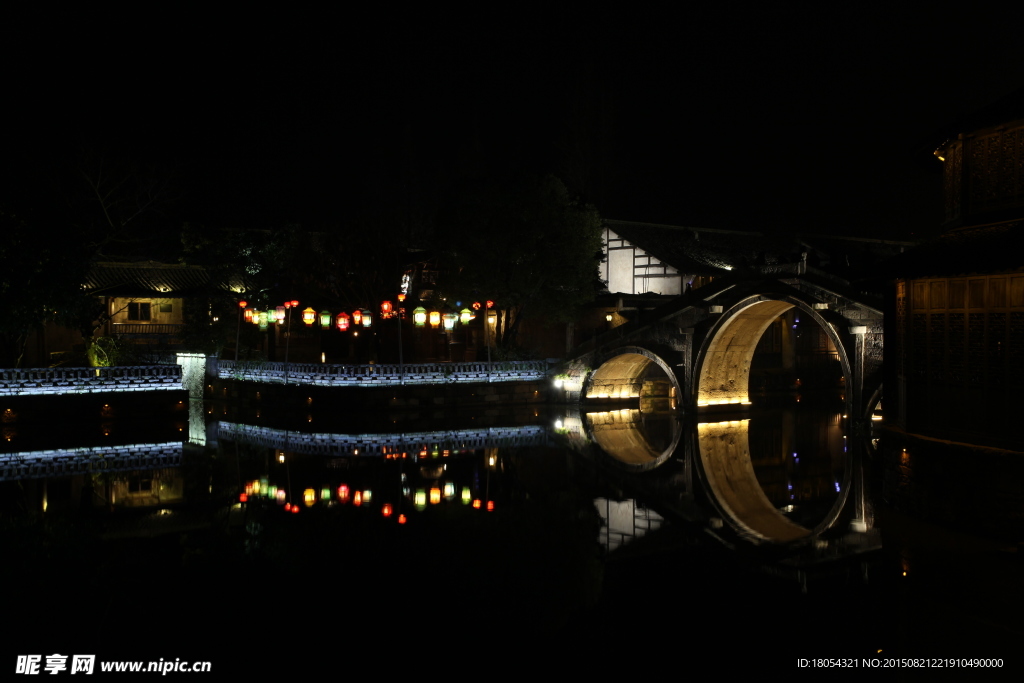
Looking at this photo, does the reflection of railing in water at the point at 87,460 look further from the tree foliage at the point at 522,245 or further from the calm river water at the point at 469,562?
the tree foliage at the point at 522,245

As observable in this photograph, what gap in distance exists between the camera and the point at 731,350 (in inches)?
1204

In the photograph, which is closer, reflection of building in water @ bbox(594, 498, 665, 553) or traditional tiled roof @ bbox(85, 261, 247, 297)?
reflection of building in water @ bbox(594, 498, 665, 553)

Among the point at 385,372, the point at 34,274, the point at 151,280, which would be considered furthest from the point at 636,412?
the point at 151,280

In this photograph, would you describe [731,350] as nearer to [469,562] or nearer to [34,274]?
[469,562]

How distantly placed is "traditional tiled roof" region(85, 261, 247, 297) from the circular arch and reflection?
18.2 m

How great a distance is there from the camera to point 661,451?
23828mm

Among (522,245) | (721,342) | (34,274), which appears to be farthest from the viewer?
(522,245)

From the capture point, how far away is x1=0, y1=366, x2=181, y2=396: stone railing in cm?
2612

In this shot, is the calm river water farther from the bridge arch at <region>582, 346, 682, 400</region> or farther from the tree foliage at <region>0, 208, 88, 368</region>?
the bridge arch at <region>582, 346, 682, 400</region>

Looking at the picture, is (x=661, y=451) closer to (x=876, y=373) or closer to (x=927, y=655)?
(x=876, y=373)

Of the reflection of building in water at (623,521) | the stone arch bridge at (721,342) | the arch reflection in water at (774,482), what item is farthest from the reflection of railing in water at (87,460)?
the stone arch bridge at (721,342)

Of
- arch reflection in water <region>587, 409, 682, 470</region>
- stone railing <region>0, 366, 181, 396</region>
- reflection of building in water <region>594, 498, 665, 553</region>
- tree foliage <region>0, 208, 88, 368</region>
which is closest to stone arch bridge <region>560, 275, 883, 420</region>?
arch reflection in water <region>587, 409, 682, 470</region>

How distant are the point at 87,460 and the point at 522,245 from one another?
17421mm

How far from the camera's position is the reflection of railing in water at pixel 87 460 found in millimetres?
19406
